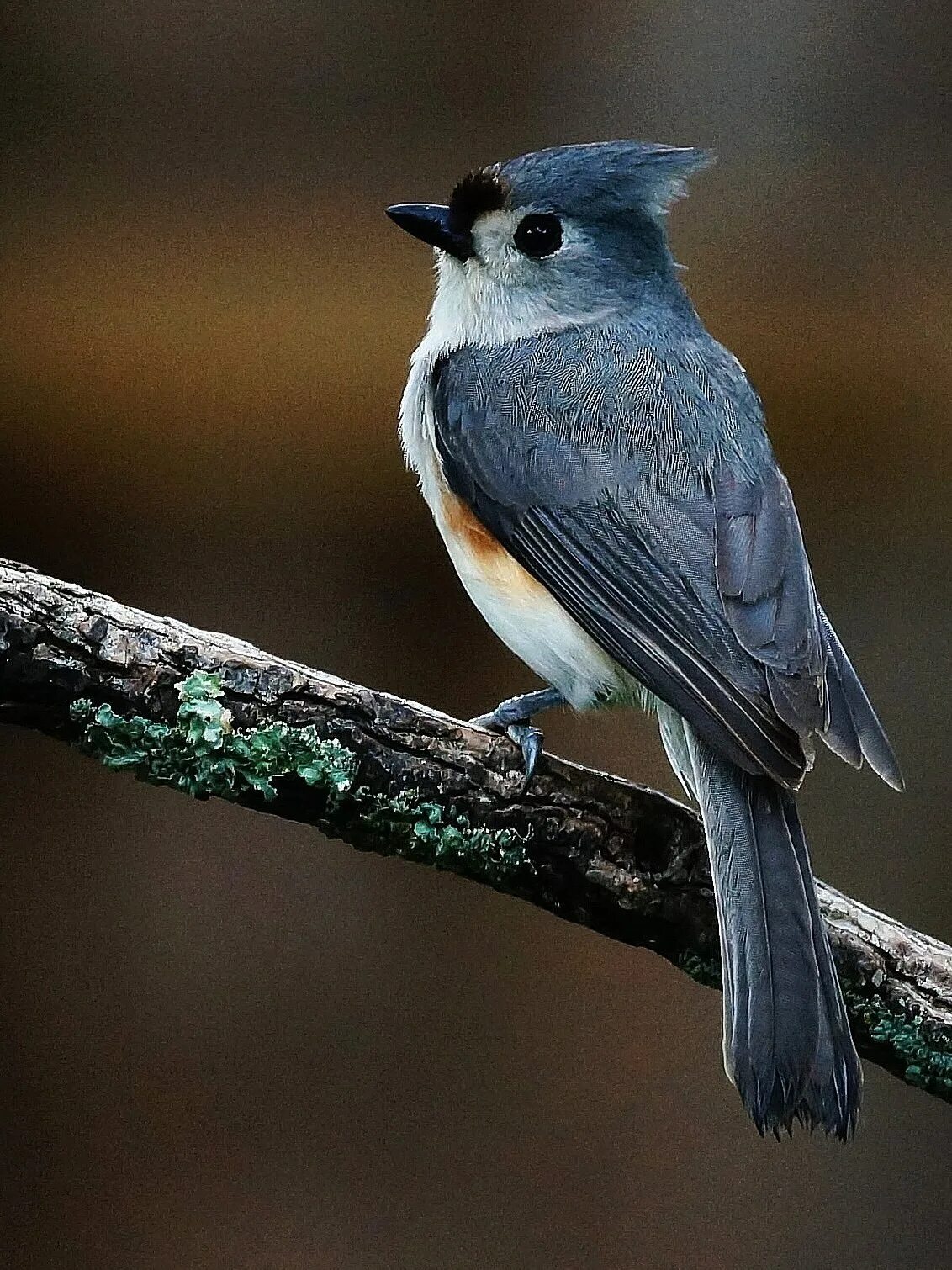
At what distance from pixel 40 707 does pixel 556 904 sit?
1.22 ft

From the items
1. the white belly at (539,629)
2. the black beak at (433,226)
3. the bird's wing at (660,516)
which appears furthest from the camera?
the black beak at (433,226)

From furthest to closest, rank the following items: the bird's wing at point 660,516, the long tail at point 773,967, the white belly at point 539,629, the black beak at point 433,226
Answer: the black beak at point 433,226 → the white belly at point 539,629 → the bird's wing at point 660,516 → the long tail at point 773,967

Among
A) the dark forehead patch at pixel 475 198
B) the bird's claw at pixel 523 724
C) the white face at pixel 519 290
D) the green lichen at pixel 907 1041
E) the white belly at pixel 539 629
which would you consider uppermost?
the dark forehead patch at pixel 475 198

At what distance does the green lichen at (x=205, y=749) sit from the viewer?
2.96 feet

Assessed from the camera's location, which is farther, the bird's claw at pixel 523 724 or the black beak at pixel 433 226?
the black beak at pixel 433 226

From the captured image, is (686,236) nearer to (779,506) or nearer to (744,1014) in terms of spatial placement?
(779,506)

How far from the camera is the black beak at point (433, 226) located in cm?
124

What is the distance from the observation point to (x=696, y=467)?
3.74 ft

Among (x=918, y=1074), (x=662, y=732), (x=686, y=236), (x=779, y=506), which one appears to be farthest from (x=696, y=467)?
(x=686, y=236)

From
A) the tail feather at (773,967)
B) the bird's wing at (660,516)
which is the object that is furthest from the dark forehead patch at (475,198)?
the tail feather at (773,967)

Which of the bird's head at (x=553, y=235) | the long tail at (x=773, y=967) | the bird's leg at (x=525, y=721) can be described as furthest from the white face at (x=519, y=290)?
the long tail at (x=773, y=967)

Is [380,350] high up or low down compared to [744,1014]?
up

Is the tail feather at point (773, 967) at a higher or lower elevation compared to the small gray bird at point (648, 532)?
lower

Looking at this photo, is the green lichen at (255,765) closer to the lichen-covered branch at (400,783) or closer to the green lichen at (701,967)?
the lichen-covered branch at (400,783)
